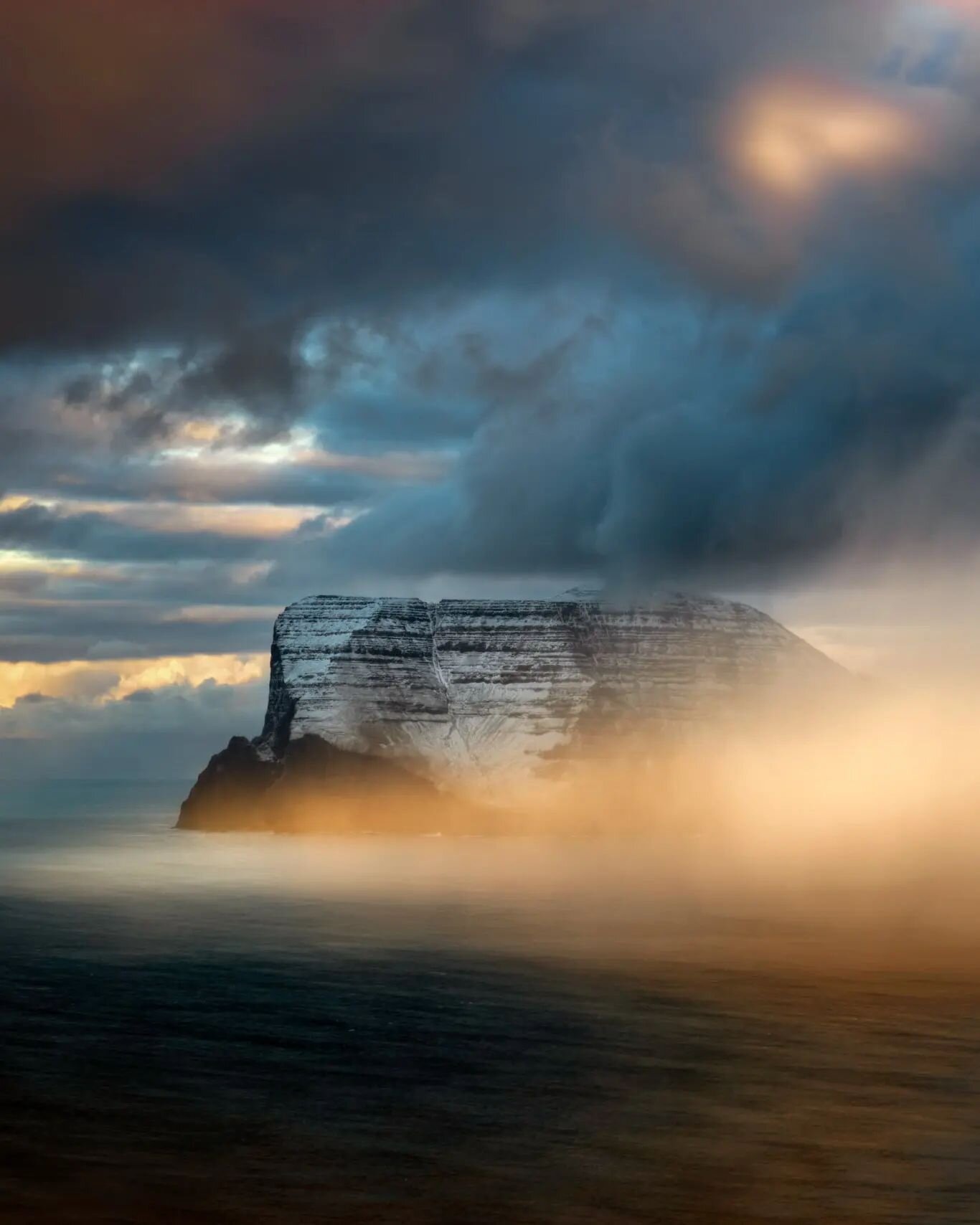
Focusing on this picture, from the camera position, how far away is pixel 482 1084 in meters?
70.1

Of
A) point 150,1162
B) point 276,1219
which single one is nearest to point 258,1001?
point 150,1162

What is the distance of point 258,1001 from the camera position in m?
94.5

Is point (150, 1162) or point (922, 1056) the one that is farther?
point (922, 1056)

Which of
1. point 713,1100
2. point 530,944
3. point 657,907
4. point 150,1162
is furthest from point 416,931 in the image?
point 150,1162

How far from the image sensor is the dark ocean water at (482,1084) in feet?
172

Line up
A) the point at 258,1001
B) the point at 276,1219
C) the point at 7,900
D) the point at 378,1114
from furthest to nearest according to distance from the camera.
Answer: the point at 7,900 < the point at 258,1001 < the point at 378,1114 < the point at 276,1219

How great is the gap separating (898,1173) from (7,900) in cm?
13562

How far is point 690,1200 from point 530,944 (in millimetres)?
77709

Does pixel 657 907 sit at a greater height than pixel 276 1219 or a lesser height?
greater

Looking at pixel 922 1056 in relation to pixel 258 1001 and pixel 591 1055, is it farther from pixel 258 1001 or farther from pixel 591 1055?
pixel 258 1001

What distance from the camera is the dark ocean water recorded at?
172ft

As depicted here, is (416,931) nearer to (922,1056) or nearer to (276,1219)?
(922,1056)

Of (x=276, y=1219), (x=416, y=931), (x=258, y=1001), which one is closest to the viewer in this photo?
(x=276, y=1219)

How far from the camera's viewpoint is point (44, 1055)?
7594cm
